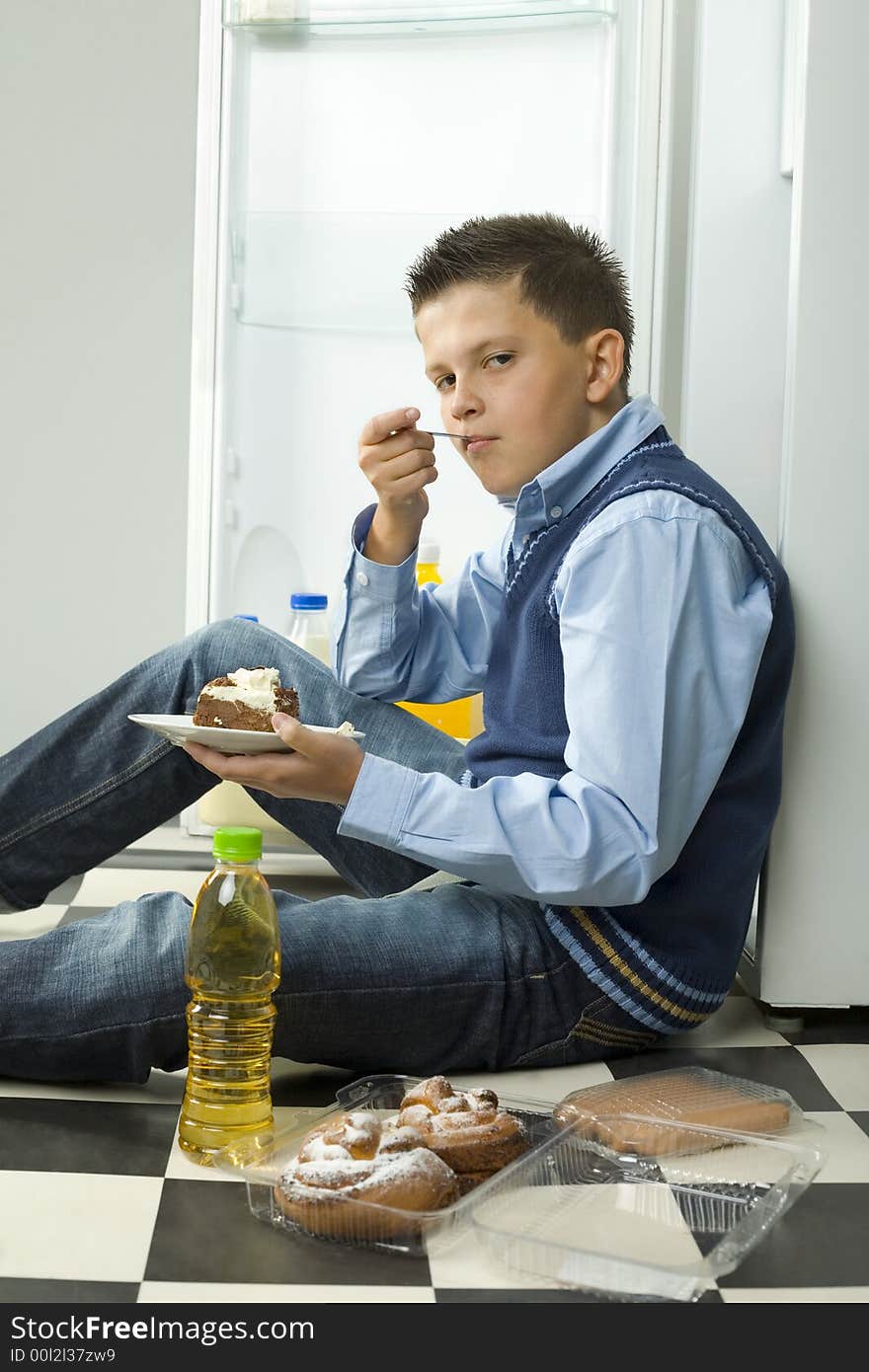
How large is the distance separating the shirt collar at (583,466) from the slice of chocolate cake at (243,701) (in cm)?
25

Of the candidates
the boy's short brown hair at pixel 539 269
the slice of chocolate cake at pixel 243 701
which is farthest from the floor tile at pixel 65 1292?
the boy's short brown hair at pixel 539 269

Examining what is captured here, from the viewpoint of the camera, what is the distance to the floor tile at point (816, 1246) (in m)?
0.92

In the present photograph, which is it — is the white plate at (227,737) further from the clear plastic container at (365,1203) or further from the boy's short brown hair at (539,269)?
the boy's short brown hair at (539,269)

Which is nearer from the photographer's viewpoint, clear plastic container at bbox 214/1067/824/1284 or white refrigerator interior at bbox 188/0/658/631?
clear plastic container at bbox 214/1067/824/1284

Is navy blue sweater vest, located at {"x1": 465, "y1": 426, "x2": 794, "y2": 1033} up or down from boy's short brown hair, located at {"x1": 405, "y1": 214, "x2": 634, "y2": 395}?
down

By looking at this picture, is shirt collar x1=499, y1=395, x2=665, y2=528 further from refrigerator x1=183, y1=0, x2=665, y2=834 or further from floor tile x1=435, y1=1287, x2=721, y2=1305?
refrigerator x1=183, y1=0, x2=665, y2=834

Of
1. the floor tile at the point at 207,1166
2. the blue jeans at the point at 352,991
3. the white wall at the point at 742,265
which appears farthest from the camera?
the white wall at the point at 742,265

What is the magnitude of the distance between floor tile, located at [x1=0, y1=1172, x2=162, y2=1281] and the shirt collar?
0.61 m

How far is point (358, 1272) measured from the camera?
2.97 ft

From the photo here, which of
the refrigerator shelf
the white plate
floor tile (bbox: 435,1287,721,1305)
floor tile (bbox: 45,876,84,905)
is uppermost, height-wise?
the refrigerator shelf

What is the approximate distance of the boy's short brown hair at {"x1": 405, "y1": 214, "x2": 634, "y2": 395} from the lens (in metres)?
1.28

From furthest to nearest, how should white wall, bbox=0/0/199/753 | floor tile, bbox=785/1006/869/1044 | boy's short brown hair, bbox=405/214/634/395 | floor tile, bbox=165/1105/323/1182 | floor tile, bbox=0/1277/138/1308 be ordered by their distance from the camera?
white wall, bbox=0/0/199/753 → floor tile, bbox=785/1006/869/1044 → boy's short brown hair, bbox=405/214/634/395 → floor tile, bbox=165/1105/323/1182 → floor tile, bbox=0/1277/138/1308

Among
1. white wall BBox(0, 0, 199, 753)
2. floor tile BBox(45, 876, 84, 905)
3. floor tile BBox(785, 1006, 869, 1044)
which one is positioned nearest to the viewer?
floor tile BBox(785, 1006, 869, 1044)

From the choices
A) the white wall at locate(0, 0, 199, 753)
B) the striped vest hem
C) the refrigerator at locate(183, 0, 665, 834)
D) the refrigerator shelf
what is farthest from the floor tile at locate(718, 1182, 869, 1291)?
the white wall at locate(0, 0, 199, 753)
